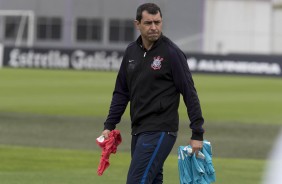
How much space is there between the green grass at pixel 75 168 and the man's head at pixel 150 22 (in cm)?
481

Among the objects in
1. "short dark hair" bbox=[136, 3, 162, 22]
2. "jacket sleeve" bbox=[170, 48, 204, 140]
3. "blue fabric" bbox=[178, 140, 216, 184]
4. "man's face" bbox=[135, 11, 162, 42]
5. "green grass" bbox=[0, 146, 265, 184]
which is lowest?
"green grass" bbox=[0, 146, 265, 184]

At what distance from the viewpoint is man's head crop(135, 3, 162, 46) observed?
791 centimetres

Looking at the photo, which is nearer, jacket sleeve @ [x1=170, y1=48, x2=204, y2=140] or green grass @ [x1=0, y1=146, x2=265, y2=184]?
jacket sleeve @ [x1=170, y1=48, x2=204, y2=140]

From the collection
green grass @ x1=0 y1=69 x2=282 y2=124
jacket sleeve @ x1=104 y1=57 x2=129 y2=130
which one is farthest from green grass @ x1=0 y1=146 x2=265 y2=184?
green grass @ x1=0 y1=69 x2=282 y2=124

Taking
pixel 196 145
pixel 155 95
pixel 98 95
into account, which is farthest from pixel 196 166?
pixel 98 95

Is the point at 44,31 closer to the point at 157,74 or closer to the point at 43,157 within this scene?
the point at 43,157

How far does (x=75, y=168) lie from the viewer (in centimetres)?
1445

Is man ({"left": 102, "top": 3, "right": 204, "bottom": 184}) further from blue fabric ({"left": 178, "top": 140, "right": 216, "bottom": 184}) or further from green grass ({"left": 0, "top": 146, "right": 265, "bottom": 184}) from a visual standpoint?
green grass ({"left": 0, "top": 146, "right": 265, "bottom": 184})

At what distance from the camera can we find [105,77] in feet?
142

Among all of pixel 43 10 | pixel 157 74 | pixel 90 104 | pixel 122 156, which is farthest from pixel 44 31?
pixel 157 74

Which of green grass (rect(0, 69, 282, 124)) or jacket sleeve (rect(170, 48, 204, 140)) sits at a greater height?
jacket sleeve (rect(170, 48, 204, 140))

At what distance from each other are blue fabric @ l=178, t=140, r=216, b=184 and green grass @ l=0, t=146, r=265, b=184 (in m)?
4.38

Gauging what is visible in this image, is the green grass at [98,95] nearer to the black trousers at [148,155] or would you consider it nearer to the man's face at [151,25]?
the black trousers at [148,155]

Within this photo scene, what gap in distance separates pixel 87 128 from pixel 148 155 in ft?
43.7
